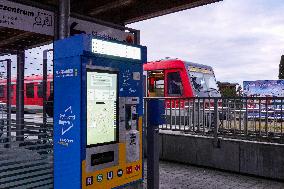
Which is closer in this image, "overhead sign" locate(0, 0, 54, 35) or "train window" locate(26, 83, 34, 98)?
"overhead sign" locate(0, 0, 54, 35)

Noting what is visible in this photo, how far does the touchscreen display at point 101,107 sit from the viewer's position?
387 cm

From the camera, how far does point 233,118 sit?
814 cm

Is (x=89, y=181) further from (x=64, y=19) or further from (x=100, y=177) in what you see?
(x=64, y=19)

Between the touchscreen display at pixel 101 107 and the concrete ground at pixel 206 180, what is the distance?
2614mm

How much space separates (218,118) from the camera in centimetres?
816

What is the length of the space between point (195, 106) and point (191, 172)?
1.89 m

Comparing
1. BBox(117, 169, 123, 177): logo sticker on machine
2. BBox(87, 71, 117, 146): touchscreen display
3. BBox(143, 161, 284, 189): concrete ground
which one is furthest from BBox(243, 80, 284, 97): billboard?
BBox(87, 71, 117, 146): touchscreen display

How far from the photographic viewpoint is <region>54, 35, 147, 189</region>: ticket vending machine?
378 cm

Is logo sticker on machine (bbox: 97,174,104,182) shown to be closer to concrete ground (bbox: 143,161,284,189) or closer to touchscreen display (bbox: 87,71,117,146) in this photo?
touchscreen display (bbox: 87,71,117,146)

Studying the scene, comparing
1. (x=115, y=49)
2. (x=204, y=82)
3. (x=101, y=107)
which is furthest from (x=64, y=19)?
(x=204, y=82)

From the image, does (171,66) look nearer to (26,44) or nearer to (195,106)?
(195,106)

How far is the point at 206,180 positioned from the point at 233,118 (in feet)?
6.52

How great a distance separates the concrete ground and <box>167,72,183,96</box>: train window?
4907 mm

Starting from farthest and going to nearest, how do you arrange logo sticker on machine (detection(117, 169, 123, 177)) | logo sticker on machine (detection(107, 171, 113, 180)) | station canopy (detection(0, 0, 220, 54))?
station canopy (detection(0, 0, 220, 54)) → logo sticker on machine (detection(117, 169, 123, 177)) → logo sticker on machine (detection(107, 171, 113, 180))
